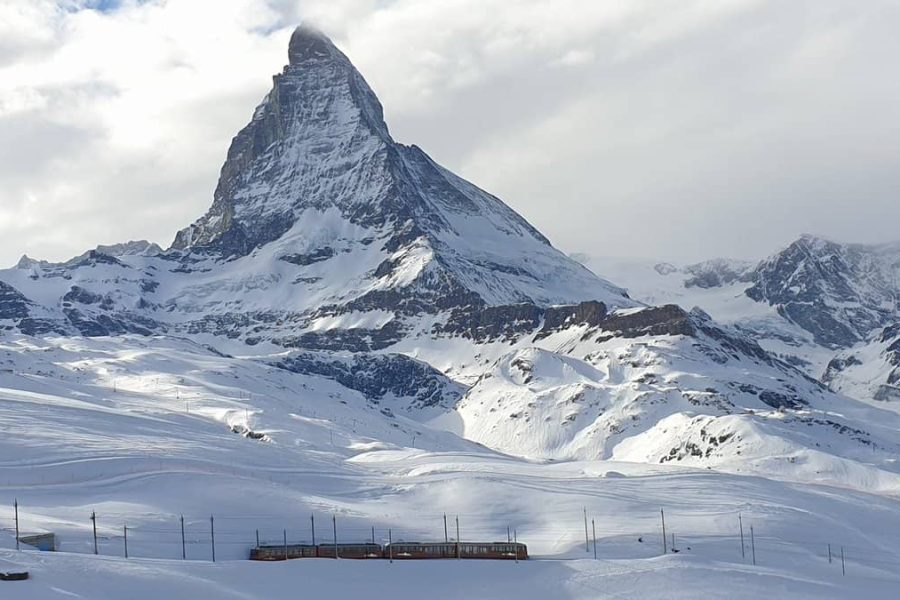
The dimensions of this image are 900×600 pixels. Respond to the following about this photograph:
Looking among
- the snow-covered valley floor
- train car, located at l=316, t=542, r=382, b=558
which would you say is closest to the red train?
train car, located at l=316, t=542, r=382, b=558

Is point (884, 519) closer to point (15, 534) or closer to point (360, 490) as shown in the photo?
point (360, 490)

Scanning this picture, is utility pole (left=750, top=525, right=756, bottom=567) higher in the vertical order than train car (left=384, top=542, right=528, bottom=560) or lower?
lower

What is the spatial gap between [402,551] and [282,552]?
1129 centimetres

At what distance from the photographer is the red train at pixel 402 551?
5541 inches

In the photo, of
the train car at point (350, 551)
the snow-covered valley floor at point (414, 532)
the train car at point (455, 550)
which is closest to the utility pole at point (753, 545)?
the snow-covered valley floor at point (414, 532)

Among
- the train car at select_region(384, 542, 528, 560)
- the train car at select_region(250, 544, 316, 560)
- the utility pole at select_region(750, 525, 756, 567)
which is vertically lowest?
the utility pole at select_region(750, 525, 756, 567)

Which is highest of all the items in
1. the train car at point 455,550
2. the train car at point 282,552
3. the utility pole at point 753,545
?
the train car at point 282,552

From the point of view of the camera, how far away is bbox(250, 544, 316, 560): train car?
140000 millimetres

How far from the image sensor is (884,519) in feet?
639

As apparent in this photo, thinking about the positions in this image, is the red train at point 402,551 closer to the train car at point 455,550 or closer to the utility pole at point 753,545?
the train car at point 455,550

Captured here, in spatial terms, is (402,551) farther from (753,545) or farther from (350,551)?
(753,545)

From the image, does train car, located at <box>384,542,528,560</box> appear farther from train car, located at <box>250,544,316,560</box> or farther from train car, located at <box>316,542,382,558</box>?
train car, located at <box>250,544,316,560</box>

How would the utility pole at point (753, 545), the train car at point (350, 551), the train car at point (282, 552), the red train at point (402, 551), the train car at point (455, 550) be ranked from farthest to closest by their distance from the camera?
the utility pole at point (753, 545) → the train car at point (350, 551) → the train car at point (455, 550) → the red train at point (402, 551) → the train car at point (282, 552)

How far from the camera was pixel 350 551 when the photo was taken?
14462 centimetres
